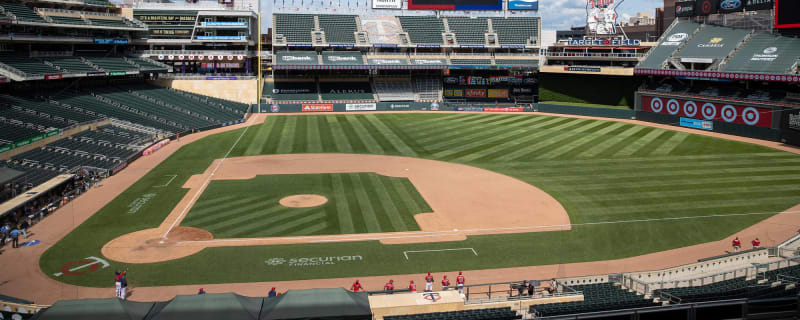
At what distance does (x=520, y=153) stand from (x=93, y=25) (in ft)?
145

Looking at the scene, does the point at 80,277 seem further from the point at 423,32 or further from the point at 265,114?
the point at 423,32

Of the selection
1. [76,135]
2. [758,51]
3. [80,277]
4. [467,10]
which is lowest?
[80,277]

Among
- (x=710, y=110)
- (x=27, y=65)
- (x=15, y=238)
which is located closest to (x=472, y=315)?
(x=15, y=238)

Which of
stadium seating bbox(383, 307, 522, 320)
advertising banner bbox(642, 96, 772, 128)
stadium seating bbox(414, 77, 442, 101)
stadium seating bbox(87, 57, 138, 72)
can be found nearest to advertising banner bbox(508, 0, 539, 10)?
stadium seating bbox(414, 77, 442, 101)

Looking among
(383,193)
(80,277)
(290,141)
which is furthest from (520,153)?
(80,277)

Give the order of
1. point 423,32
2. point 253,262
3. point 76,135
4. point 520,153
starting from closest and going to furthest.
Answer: point 253,262
point 76,135
point 520,153
point 423,32

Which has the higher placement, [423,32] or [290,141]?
[423,32]

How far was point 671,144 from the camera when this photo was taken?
46.7 meters

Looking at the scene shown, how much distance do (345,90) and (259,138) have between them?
23.8 m

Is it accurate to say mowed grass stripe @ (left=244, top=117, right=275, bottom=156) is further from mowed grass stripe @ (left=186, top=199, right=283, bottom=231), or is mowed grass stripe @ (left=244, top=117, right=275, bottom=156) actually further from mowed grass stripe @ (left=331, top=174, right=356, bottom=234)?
mowed grass stripe @ (left=186, top=199, right=283, bottom=231)

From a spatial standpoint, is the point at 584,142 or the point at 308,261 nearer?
the point at 308,261

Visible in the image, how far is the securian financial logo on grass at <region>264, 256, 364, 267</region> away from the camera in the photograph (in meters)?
21.8

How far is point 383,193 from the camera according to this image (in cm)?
3219

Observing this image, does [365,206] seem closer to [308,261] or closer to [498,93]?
[308,261]
